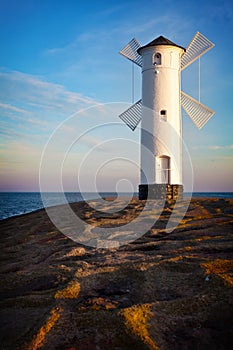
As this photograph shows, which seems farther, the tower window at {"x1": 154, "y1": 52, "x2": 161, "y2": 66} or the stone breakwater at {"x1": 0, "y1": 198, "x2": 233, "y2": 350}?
the tower window at {"x1": 154, "y1": 52, "x2": 161, "y2": 66}

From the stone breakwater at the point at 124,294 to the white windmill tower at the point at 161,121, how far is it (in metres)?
8.32

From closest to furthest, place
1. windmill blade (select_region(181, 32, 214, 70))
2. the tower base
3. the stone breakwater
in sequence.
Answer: the stone breakwater, the tower base, windmill blade (select_region(181, 32, 214, 70))

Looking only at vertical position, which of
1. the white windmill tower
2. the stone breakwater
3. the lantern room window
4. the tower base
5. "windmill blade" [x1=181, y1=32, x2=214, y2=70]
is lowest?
the stone breakwater

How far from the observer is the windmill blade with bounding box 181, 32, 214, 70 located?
19391 mm

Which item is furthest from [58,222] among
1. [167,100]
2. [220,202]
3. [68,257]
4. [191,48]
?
[191,48]

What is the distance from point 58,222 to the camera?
46.7 feet

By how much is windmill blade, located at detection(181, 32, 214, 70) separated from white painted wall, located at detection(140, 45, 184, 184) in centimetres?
84

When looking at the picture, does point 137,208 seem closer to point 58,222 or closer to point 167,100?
point 58,222

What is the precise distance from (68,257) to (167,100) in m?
12.4

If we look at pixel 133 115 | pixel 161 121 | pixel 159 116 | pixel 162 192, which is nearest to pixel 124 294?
pixel 162 192

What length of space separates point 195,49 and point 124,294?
17358 mm

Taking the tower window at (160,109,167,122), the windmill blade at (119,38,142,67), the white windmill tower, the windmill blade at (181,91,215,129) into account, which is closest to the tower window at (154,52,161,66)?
the white windmill tower

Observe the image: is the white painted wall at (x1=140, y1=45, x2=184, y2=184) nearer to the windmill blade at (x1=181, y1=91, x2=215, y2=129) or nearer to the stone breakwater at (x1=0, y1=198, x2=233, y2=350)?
the windmill blade at (x1=181, y1=91, x2=215, y2=129)

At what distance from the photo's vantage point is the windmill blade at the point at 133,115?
1997 cm
